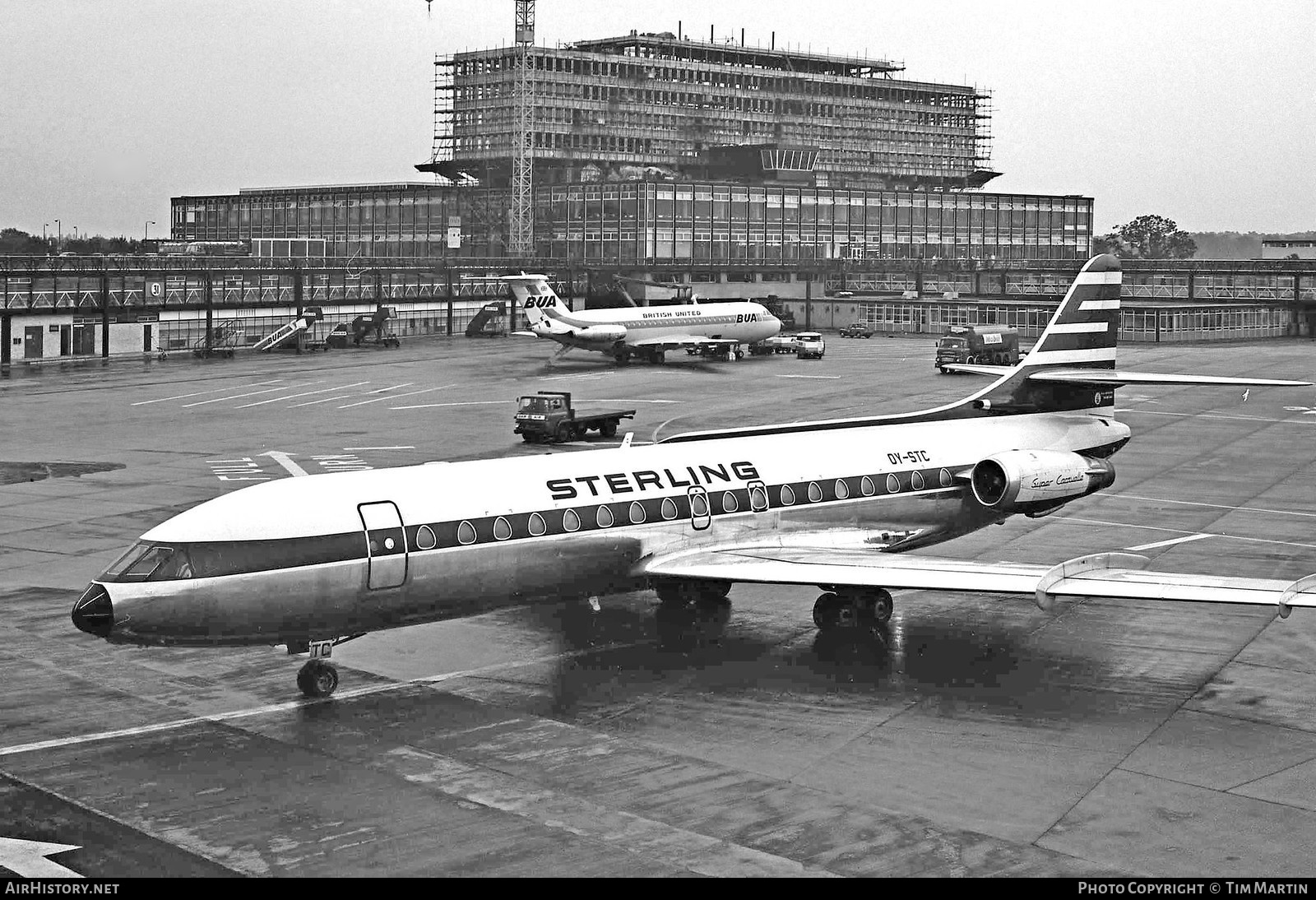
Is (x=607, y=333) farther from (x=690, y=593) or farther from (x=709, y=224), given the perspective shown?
(x=709, y=224)

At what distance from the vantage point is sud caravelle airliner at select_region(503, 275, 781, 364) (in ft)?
307

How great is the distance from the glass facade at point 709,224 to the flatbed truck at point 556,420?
106m

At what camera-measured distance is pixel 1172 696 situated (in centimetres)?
2436

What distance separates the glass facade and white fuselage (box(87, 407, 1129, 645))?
133 m

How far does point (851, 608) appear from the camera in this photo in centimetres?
2841

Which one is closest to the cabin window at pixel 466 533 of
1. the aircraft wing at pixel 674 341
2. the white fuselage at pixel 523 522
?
the white fuselage at pixel 523 522

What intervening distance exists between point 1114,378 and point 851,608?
9.27 m

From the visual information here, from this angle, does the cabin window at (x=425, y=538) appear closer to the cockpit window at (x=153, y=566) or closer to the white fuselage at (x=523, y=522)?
the white fuselage at (x=523, y=522)

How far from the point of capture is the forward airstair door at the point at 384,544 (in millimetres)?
23219

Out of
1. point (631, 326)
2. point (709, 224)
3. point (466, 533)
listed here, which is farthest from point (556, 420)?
point (709, 224)

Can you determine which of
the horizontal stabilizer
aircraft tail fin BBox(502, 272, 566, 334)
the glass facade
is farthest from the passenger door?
the glass facade

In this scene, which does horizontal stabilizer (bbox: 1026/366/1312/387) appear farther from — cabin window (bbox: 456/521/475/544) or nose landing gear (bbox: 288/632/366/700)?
nose landing gear (bbox: 288/632/366/700)

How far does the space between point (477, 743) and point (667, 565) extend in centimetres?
610

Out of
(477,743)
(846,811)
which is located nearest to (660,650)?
(477,743)
